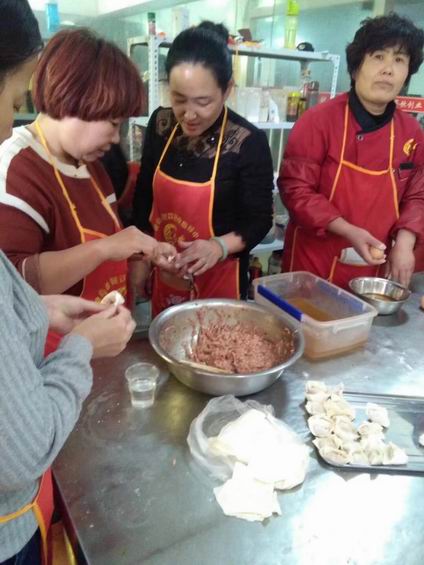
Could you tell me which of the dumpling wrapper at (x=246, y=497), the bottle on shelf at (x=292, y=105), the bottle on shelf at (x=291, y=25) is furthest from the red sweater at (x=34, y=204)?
the bottle on shelf at (x=291, y=25)

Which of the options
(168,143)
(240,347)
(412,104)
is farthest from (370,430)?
(412,104)

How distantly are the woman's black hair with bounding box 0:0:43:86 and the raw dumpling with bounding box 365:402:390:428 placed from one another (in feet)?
3.41

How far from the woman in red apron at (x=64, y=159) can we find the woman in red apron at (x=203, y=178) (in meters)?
0.36

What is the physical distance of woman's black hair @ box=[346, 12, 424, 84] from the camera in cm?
179

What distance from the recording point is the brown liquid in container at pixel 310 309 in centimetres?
151

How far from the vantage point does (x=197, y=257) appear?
5.44 feet

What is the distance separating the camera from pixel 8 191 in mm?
1202

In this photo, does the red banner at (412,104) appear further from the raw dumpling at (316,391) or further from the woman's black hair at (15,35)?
the woman's black hair at (15,35)

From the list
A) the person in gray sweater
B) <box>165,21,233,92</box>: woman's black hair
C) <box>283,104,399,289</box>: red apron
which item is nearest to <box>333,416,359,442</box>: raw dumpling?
the person in gray sweater

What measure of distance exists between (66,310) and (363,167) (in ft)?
4.93

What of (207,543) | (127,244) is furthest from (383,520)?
(127,244)

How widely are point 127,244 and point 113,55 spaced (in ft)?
1.71

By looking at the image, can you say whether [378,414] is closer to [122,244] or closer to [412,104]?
[122,244]

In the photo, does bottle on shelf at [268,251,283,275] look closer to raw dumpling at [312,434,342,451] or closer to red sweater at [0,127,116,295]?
red sweater at [0,127,116,295]
